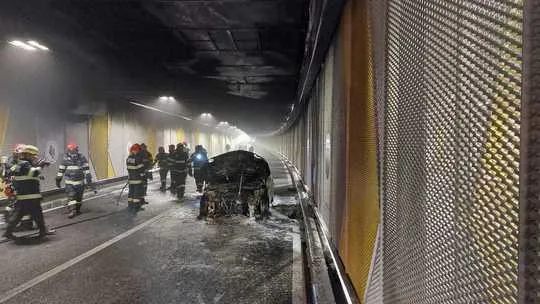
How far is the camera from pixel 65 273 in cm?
548

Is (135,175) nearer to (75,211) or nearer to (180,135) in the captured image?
(75,211)

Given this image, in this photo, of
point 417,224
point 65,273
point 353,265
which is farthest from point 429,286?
point 65,273

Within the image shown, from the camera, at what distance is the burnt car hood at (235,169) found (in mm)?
10352

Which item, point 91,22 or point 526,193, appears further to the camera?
point 91,22

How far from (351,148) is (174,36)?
22.9ft

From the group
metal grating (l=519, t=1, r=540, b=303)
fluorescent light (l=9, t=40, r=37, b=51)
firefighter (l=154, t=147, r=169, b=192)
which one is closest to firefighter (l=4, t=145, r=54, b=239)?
fluorescent light (l=9, t=40, r=37, b=51)

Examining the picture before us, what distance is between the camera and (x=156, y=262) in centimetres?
600

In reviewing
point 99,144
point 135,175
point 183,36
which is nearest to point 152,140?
point 99,144

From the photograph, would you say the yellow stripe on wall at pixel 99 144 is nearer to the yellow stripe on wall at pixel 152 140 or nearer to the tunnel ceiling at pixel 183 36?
the tunnel ceiling at pixel 183 36

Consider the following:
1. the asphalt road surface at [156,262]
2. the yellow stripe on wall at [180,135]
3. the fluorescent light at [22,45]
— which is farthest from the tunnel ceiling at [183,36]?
the yellow stripe on wall at [180,135]

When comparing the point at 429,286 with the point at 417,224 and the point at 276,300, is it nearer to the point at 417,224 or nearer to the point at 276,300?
the point at 417,224

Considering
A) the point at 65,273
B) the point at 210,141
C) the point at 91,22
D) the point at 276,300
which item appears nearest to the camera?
the point at 276,300

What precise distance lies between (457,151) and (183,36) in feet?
29.7

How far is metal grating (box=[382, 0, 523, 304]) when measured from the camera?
3.59ft
